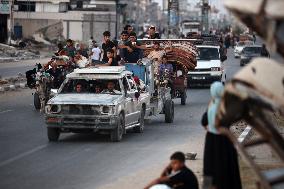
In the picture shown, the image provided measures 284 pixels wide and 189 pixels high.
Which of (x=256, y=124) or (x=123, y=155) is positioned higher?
(x=256, y=124)

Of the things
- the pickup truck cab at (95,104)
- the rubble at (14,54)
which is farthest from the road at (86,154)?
the rubble at (14,54)

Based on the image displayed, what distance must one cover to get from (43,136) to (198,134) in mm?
3584

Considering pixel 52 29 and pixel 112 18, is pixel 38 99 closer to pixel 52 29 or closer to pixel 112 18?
pixel 52 29

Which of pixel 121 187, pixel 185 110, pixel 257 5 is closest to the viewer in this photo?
pixel 257 5

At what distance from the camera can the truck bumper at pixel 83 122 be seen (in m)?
21.1

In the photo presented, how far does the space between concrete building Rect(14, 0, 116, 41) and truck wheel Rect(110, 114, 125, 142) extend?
76903 millimetres

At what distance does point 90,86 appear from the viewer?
22.5 meters

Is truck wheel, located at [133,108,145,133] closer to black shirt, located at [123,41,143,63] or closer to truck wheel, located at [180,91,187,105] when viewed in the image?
black shirt, located at [123,41,143,63]

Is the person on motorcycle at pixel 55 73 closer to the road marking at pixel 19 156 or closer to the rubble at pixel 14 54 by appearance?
the road marking at pixel 19 156

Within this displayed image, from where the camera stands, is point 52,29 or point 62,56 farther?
point 52,29

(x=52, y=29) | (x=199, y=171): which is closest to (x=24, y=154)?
(x=199, y=171)

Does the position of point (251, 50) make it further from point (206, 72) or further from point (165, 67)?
point (165, 67)

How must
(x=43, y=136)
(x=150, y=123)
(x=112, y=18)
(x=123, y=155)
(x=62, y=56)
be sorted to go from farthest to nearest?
(x=112, y=18) < (x=62, y=56) < (x=150, y=123) < (x=43, y=136) < (x=123, y=155)

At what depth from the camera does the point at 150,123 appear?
2658cm
